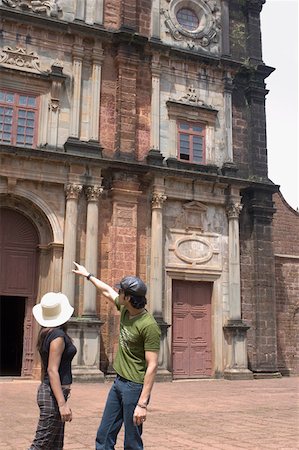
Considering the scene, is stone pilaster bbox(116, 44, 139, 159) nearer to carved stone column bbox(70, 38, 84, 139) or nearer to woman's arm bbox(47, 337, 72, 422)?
carved stone column bbox(70, 38, 84, 139)

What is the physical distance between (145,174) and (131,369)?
11.9 m

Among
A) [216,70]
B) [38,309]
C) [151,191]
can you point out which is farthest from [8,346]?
[38,309]

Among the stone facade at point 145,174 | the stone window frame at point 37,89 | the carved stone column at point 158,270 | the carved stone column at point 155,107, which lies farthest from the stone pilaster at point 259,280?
the stone window frame at point 37,89

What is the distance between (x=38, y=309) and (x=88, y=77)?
12.8m

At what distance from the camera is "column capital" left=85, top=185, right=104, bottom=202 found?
15.0m

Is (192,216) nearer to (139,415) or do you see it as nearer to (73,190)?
(73,190)

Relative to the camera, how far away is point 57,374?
4.00m

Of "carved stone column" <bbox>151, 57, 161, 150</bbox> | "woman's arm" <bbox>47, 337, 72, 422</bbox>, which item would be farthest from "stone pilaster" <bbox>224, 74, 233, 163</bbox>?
"woman's arm" <bbox>47, 337, 72, 422</bbox>

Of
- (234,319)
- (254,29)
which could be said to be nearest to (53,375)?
(234,319)

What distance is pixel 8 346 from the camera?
18.9 metres

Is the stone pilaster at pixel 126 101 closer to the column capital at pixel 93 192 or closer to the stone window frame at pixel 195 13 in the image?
the column capital at pixel 93 192

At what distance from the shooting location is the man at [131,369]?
13.5 feet

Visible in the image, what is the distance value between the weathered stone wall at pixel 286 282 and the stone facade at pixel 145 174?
50.0 inches

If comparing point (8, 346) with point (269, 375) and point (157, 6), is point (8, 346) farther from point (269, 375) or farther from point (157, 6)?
point (157, 6)
